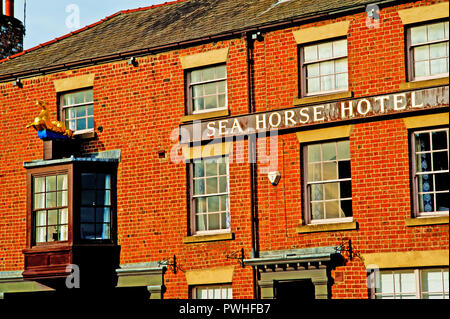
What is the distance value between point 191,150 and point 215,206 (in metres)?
1.53

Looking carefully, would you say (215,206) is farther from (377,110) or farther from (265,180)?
(377,110)

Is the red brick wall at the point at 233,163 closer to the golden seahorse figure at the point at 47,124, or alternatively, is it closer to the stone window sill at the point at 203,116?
the stone window sill at the point at 203,116

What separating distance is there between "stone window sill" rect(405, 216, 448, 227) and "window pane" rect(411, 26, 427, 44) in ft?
12.8

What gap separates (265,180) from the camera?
21.5 m

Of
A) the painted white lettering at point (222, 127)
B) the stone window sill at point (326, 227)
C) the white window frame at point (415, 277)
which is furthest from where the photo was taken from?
the painted white lettering at point (222, 127)

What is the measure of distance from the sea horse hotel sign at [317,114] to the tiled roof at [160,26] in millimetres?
2198

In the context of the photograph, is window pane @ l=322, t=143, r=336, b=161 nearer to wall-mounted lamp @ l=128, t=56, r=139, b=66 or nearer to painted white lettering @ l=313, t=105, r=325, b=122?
painted white lettering @ l=313, t=105, r=325, b=122

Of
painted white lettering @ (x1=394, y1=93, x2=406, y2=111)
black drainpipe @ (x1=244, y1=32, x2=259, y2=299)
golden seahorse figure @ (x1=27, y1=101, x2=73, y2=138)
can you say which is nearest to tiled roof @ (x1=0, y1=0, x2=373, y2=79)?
black drainpipe @ (x1=244, y1=32, x2=259, y2=299)

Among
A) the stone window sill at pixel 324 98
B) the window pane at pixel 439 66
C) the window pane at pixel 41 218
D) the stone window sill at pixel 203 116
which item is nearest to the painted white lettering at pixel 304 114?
the stone window sill at pixel 324 98

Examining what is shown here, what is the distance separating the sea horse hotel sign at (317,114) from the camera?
1962 centimetres

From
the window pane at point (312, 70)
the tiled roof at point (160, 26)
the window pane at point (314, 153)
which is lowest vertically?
the window pane at point (314, 153)

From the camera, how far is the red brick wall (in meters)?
20.0

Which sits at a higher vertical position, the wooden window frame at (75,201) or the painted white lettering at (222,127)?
the painted white lettering at (222,127)
